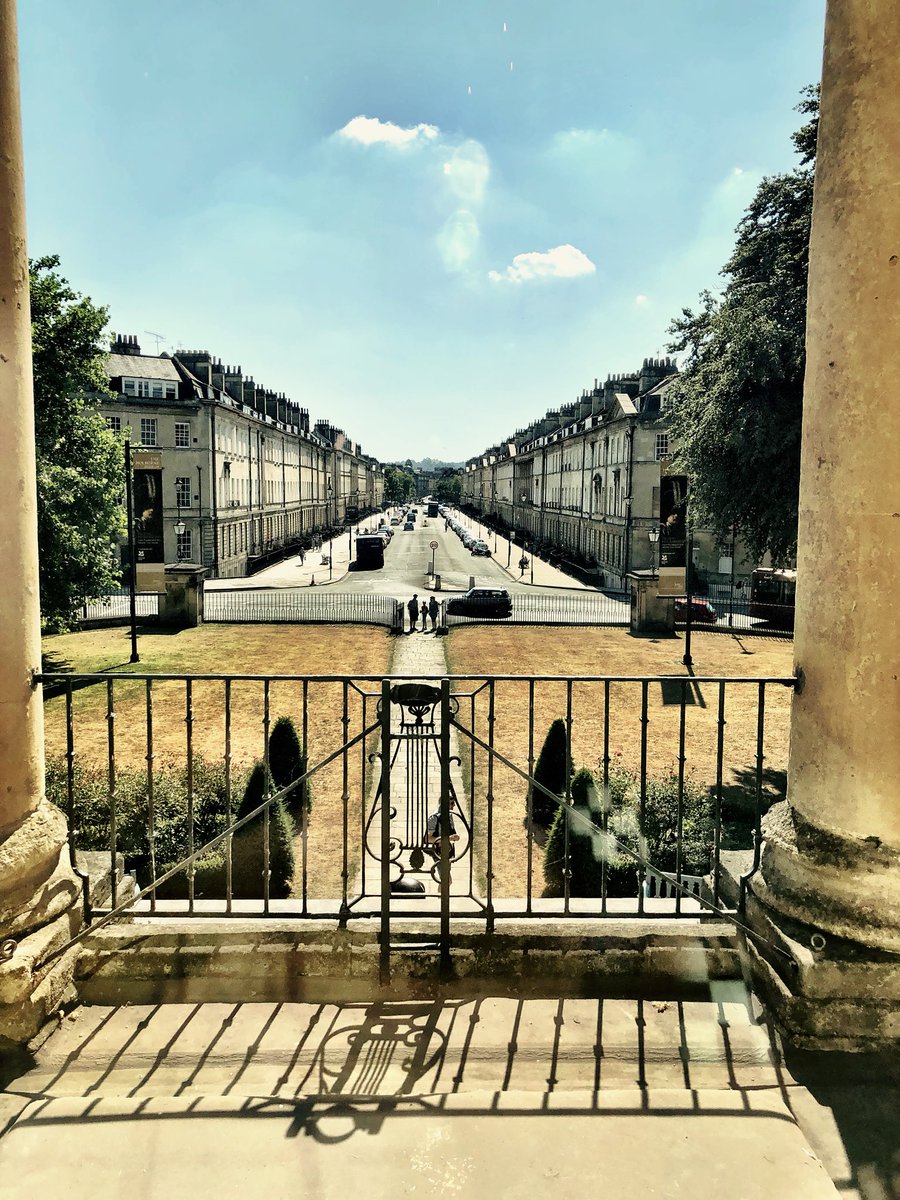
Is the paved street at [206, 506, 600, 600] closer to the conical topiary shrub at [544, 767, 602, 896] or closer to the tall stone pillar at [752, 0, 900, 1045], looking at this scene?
the conical topiary shrub at [544, 767, 602, 896]

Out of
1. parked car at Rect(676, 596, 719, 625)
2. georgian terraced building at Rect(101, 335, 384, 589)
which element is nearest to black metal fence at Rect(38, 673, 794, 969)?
parked car at Rect(676, 596, 719, 625)

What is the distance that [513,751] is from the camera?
52.2 feet

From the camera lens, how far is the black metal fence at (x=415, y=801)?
4.26 meters

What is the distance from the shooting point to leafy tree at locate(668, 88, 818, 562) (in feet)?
49.2

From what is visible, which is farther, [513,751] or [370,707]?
[370,707]

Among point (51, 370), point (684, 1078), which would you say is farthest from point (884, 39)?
point (51, 370)

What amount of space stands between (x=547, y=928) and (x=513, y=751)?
1197 cm

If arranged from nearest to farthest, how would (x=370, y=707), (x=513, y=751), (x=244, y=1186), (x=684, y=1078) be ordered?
1. (x=244, y=1186)
2. (x=684, y=1078)
3. (x=513, y=751)
4. (x=370, y=707)

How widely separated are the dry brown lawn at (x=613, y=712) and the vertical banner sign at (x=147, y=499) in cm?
1086

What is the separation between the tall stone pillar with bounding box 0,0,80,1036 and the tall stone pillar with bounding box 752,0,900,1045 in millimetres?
3422

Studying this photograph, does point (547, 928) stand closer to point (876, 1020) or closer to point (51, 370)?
point (876, 1020)

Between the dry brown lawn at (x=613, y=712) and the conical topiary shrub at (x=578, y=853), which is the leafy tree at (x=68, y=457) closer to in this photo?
the dry brown lawn at (x=613, y=712)

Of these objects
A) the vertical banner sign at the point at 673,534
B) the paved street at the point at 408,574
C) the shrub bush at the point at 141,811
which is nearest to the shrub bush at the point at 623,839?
the shrub bush at the point at 141,811

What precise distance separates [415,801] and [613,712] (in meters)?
8.13
